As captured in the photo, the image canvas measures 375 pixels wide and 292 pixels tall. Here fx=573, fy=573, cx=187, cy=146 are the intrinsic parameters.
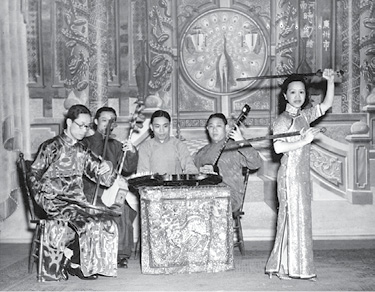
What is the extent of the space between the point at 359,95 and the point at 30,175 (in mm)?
3390

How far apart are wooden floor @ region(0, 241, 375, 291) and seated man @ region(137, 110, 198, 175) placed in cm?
81

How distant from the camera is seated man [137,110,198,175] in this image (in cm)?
479

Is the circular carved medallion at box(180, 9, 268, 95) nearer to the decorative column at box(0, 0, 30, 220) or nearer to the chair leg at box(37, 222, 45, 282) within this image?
the decorative column at box(0, 0, 30, 220)

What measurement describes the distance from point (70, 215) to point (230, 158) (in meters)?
1.58

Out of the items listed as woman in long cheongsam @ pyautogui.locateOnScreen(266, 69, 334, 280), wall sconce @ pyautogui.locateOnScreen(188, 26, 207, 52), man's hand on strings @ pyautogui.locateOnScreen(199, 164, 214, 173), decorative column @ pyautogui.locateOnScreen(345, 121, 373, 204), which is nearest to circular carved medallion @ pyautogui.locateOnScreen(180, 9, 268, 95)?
wall sconce @ pyautogui.locateOnScreen(188, 26, 207, 52)

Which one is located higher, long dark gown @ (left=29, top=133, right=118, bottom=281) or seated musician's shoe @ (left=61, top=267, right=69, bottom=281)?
long dark gown @ (left=29, top=133, right=118, bottom=281)

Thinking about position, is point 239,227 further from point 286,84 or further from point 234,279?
point 286,84

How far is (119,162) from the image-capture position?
467 cm

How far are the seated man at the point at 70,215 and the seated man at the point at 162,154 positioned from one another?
66 cm

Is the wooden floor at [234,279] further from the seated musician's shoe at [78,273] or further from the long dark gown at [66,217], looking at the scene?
the long dark gown at [66,217]

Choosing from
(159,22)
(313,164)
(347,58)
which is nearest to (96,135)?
(159,22)

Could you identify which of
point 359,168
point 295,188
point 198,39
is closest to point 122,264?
point 295,188

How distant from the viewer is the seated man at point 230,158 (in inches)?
195

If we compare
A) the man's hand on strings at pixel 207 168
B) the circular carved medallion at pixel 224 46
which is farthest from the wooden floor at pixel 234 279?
the circular carved medallion at pixel 224 46
